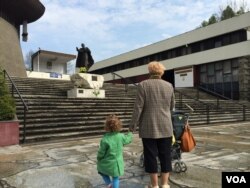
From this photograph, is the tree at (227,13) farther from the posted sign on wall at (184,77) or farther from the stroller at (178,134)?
the stroller at (178,134)

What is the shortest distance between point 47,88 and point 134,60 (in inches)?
1161

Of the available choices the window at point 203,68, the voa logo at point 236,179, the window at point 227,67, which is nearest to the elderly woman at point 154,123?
the voa logo at point 236,179

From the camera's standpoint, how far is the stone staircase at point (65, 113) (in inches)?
468

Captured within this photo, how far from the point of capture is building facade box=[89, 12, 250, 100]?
3098 centimetres

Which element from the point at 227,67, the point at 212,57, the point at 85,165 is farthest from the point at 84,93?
the point at 212,57

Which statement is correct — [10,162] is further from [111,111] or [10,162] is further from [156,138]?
[111,111]

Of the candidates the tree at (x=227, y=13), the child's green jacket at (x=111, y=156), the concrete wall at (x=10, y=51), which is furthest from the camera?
the tree at (x=227, y=13)

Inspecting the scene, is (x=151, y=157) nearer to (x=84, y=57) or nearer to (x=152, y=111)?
(x=152, y=111)

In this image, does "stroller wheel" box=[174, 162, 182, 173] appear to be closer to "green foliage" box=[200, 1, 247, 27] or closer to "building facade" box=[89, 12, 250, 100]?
"building facade" box=[89, 12, 250, 100]

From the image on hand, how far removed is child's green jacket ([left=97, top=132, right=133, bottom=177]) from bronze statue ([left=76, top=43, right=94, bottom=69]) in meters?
14.7

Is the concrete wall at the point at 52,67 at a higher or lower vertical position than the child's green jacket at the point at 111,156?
higher

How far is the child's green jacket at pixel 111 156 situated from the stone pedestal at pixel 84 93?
12.2m

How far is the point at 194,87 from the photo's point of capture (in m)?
35.8

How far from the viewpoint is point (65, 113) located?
13.8m
